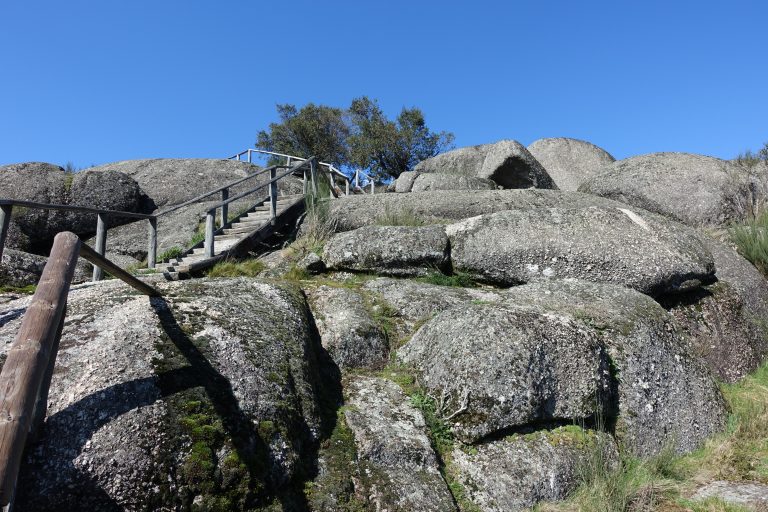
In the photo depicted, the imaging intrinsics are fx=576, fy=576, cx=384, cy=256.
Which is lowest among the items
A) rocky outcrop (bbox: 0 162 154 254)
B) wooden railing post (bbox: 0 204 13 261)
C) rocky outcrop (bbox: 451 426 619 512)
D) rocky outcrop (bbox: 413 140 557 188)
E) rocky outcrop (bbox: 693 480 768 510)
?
rocky outcrop (bbox: 693 480 768 510)

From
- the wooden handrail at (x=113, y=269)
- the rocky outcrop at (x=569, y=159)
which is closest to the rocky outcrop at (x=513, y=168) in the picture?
the rocky outcrop at (x=569, y=159)

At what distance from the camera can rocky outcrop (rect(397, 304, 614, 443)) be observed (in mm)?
5105

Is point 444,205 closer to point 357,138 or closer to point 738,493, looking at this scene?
point 738,493

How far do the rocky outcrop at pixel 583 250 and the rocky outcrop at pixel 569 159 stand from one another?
36.1 ft

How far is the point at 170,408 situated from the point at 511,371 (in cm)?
291

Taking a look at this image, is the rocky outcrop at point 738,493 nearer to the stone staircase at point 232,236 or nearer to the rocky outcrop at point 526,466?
the rocky outcrop at point 526,466

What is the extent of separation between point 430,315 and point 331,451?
2664 mm

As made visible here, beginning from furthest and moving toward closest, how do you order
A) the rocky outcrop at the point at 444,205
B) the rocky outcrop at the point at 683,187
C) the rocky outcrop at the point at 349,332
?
the rocky outcrop at the point at 683,187
the rocky outcrop at the point at 444,205
the rocky outcrop at the point at 349,332

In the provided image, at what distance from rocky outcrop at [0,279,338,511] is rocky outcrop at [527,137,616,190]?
652 inches

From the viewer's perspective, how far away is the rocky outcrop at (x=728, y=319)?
783 centimetres

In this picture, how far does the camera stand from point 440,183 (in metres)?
18.8

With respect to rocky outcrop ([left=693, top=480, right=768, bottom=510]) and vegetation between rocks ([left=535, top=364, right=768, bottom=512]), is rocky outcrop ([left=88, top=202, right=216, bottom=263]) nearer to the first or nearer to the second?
vegetation between rocks ([left=535, top=364, right=768, bottom=512])

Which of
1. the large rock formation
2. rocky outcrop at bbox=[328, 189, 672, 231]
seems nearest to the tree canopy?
the large rock formation

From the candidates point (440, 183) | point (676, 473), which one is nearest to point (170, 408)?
point (676, 473)
